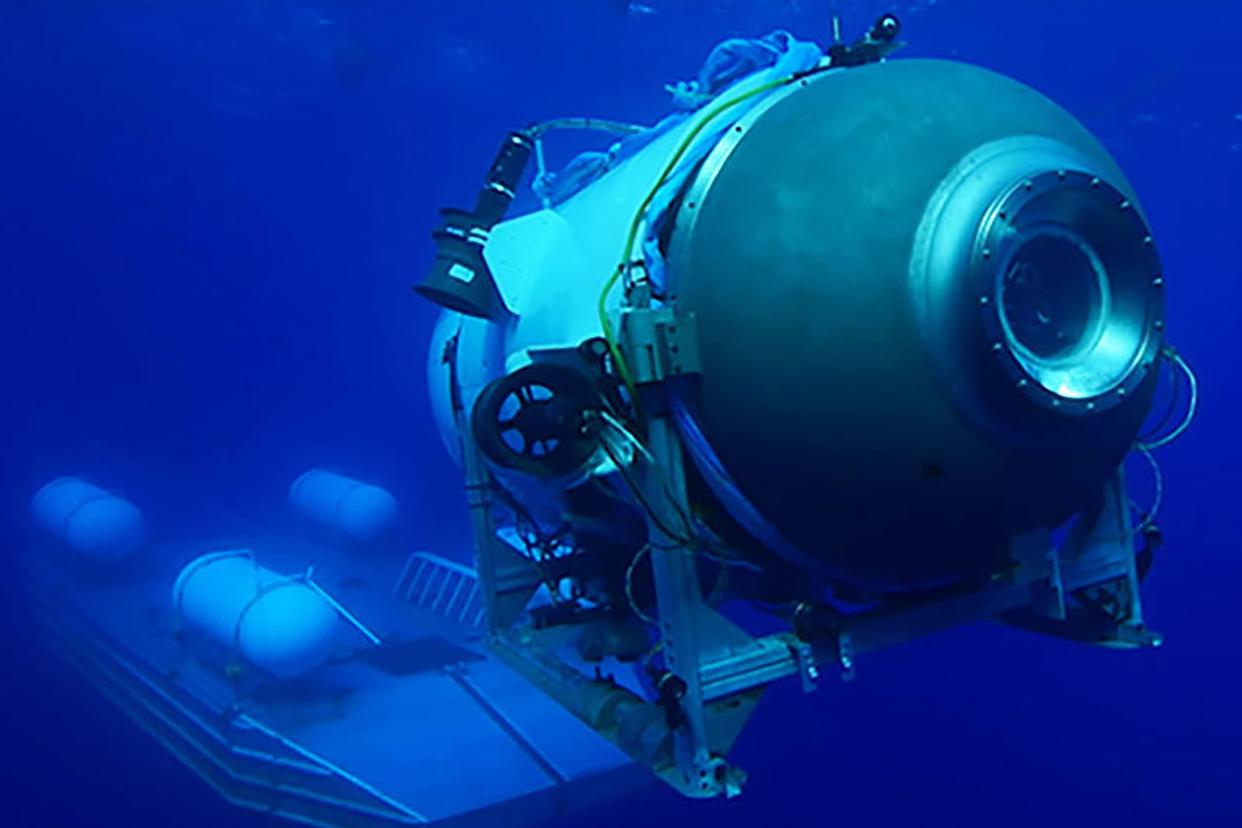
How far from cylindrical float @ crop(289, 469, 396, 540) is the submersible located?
7598 millimetres

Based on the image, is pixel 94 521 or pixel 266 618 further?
pixel 94 521

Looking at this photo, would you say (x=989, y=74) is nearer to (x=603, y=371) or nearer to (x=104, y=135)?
(x=603, y=371)

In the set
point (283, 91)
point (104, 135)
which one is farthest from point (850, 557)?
point (104, 135)

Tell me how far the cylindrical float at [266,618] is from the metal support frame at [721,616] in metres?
4.11

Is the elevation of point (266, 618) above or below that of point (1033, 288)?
below

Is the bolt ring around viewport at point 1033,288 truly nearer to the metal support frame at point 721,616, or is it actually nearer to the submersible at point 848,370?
the submersible at point 848,370

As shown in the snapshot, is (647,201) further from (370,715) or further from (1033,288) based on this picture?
(370,715)

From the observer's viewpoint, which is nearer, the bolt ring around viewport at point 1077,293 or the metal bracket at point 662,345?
the bolt ring around viewport at point 1077,293

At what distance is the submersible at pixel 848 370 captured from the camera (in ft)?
7.82

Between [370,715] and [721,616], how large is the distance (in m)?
4.83

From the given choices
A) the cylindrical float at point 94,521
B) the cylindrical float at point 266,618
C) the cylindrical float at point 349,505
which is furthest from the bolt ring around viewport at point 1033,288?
the cylindrical float at point 94,521

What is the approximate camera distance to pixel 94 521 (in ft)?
32.7

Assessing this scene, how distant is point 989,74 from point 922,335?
1.00 m

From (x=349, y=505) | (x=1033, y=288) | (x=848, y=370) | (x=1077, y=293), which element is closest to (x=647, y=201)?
(x=848, y=370)
